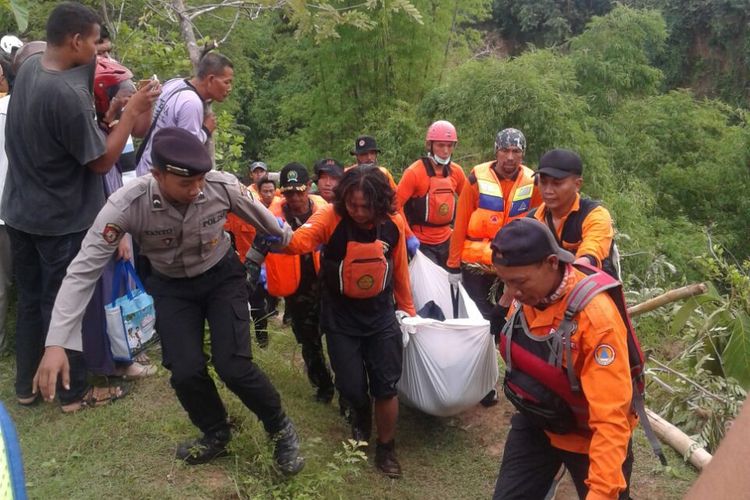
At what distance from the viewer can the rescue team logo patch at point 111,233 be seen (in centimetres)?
284

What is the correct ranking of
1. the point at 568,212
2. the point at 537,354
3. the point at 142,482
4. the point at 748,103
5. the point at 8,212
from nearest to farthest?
the point at 537,354 < the point at 142,482 < the point at 8,212 < the point at 568,212 < the point at 748,103

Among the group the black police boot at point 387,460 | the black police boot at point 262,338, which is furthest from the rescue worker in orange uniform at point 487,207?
the black police boot at point 262,338

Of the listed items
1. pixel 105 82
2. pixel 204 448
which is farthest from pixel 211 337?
pixel 105 82

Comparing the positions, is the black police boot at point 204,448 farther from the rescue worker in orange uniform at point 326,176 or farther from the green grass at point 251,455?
the rescue worker in orange uniform at point 326,176

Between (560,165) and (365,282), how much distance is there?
128 centimetres

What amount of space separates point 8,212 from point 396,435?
2.71 metres

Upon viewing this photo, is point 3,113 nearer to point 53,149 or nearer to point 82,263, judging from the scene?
point 53,149

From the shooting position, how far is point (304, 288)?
15.1 ft

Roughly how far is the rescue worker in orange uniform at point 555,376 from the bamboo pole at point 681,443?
1833 mm

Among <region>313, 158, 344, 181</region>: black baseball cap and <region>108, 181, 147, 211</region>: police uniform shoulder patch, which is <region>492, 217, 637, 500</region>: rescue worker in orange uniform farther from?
<region>313, 158, 344, 181</region>: black baseball cap

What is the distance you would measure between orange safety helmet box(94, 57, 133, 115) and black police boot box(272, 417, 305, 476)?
2.07m

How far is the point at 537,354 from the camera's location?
100 inches

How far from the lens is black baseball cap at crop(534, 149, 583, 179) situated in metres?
3.72

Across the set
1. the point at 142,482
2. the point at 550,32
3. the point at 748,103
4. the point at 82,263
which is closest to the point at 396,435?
the point at 142,482
